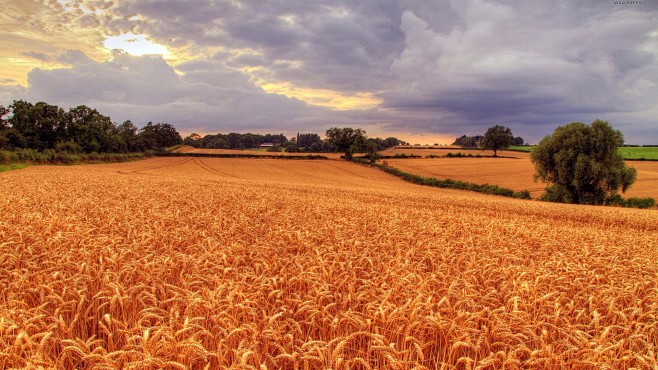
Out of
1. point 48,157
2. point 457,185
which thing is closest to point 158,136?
point 48,157

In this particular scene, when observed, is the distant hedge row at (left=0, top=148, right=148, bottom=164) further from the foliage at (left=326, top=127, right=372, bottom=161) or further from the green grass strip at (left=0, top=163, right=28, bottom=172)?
the foliage at (left=326, top=127, right=372, bottom=161)

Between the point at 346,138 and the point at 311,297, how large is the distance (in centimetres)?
10170

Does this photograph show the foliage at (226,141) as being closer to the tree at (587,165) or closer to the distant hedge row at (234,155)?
the distant hedge row at (234,155)

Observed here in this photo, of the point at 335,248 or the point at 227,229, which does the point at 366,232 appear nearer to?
the point at 335,248

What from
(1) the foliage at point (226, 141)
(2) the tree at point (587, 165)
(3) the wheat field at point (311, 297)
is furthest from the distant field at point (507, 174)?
(1) the foliage at point (226, 141)

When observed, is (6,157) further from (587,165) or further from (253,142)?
(253,142)

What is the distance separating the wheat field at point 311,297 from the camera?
310 centimetres

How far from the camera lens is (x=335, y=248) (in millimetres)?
6977

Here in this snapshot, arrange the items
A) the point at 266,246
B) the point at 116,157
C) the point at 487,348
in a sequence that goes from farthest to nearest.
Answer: the point at 116,157
the point at 266,246
the point at 487,348

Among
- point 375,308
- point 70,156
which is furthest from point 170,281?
point 70,156

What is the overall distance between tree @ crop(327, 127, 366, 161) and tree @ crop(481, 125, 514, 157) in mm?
39515

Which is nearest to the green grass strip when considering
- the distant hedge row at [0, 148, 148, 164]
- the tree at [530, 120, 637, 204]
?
the distant hedge row at [0, 148, 148, 164]

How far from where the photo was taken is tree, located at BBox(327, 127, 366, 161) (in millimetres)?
102125

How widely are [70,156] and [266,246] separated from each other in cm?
7558
